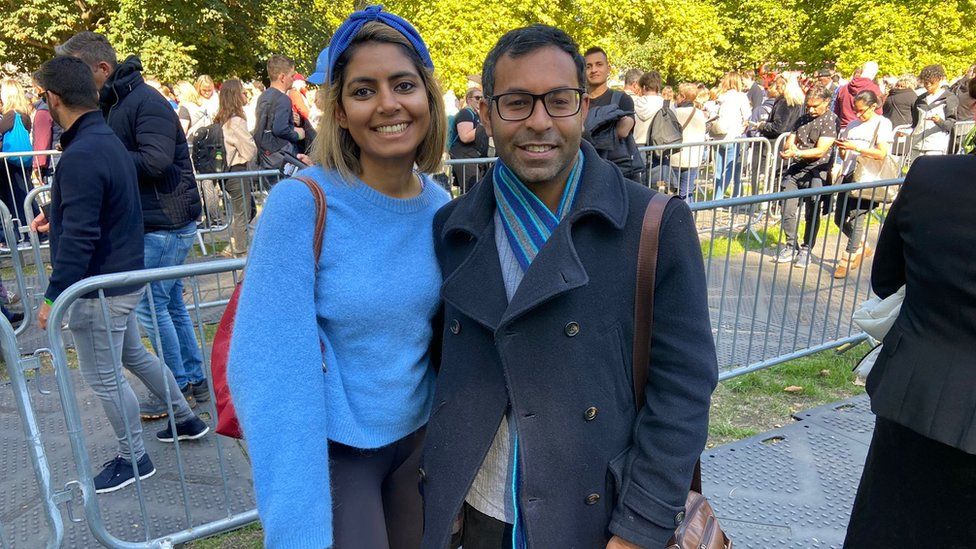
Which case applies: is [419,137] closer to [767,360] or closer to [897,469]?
[897,469]

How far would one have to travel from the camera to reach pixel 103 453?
163 inches

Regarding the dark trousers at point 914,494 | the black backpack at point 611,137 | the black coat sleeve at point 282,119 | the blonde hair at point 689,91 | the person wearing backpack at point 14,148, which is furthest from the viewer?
the blonde hair at point 689,91

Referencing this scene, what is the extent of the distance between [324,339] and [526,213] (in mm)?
580

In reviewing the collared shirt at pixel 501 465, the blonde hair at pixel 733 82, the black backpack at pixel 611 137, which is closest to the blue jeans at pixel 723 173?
the blonde hair at pixel 733 82

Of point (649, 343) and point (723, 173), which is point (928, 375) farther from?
point (723, 173)

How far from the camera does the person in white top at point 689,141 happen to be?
988cm

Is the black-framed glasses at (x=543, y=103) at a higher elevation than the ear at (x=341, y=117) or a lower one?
higher

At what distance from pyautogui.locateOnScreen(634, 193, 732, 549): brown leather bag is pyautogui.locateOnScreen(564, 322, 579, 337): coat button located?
14 cm

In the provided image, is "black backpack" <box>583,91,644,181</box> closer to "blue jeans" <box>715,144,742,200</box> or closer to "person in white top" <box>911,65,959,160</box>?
"blue jeans" <box>715,144,742,200</box>

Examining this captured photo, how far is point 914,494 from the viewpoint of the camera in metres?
2.31

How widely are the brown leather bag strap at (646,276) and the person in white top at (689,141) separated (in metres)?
7.17

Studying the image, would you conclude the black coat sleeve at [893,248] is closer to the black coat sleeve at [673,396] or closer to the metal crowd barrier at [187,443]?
the black coat sleeve at [673,396]

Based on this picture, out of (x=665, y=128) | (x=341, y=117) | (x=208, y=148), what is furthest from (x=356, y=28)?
(x=665, y=128)

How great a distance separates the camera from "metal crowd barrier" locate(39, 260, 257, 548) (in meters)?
2.77
